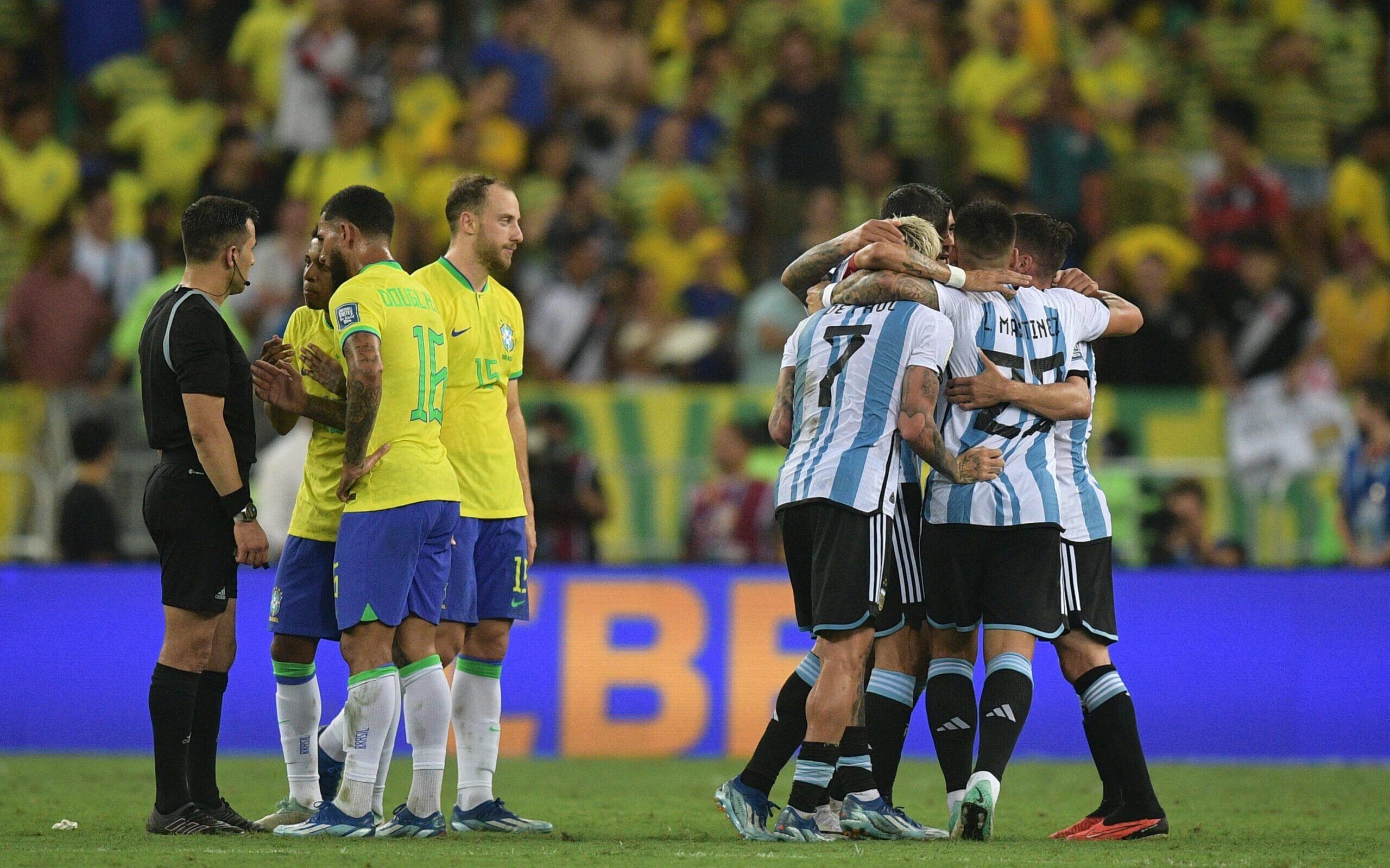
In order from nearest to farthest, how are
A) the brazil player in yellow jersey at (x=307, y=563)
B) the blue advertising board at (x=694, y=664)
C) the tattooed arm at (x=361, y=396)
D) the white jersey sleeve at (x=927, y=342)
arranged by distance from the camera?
1. the tattooed arm at (x=361, y=396)
2. the white jersey sleeve at (x=927, y=342)
3. the brazil player in yellow jersey at (x=307, y=563)
4. the blue advertising board at (x=694, y=664)

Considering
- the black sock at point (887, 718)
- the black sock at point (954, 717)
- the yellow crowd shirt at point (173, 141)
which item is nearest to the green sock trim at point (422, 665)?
the black sock at point (887, 718)

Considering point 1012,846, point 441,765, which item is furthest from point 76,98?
point 1012,846

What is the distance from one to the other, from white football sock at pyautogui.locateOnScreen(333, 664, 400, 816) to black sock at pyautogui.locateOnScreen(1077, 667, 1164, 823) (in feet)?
9.36

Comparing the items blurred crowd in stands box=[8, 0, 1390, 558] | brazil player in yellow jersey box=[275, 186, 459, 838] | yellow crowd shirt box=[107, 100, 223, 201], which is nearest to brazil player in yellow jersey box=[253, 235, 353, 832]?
brazil player in yellow jersey box=[275, 186, 459, 838]

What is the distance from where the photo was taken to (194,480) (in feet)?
22.7

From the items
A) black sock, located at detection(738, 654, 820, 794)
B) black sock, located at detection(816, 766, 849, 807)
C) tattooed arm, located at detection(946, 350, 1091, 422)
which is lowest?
black sock, located at detection(816, 766, 849, 807)

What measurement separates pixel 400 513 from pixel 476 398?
0.80m

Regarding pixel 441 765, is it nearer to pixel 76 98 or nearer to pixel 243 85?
pixel 243 85

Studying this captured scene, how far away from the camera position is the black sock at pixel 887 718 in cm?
727

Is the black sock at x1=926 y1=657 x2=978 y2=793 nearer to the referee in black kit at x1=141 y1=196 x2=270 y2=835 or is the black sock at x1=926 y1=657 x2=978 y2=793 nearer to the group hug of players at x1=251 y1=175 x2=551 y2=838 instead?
the group hug of players at x1=251 y1=175 x2=551 y2=838

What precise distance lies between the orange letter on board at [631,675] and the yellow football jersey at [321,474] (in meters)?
4.28

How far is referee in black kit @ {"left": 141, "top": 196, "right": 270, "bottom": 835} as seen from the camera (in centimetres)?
682

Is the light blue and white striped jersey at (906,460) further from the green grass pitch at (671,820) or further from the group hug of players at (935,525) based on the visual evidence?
the green grass pitch at (671,820)

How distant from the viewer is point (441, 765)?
6.90 metres
